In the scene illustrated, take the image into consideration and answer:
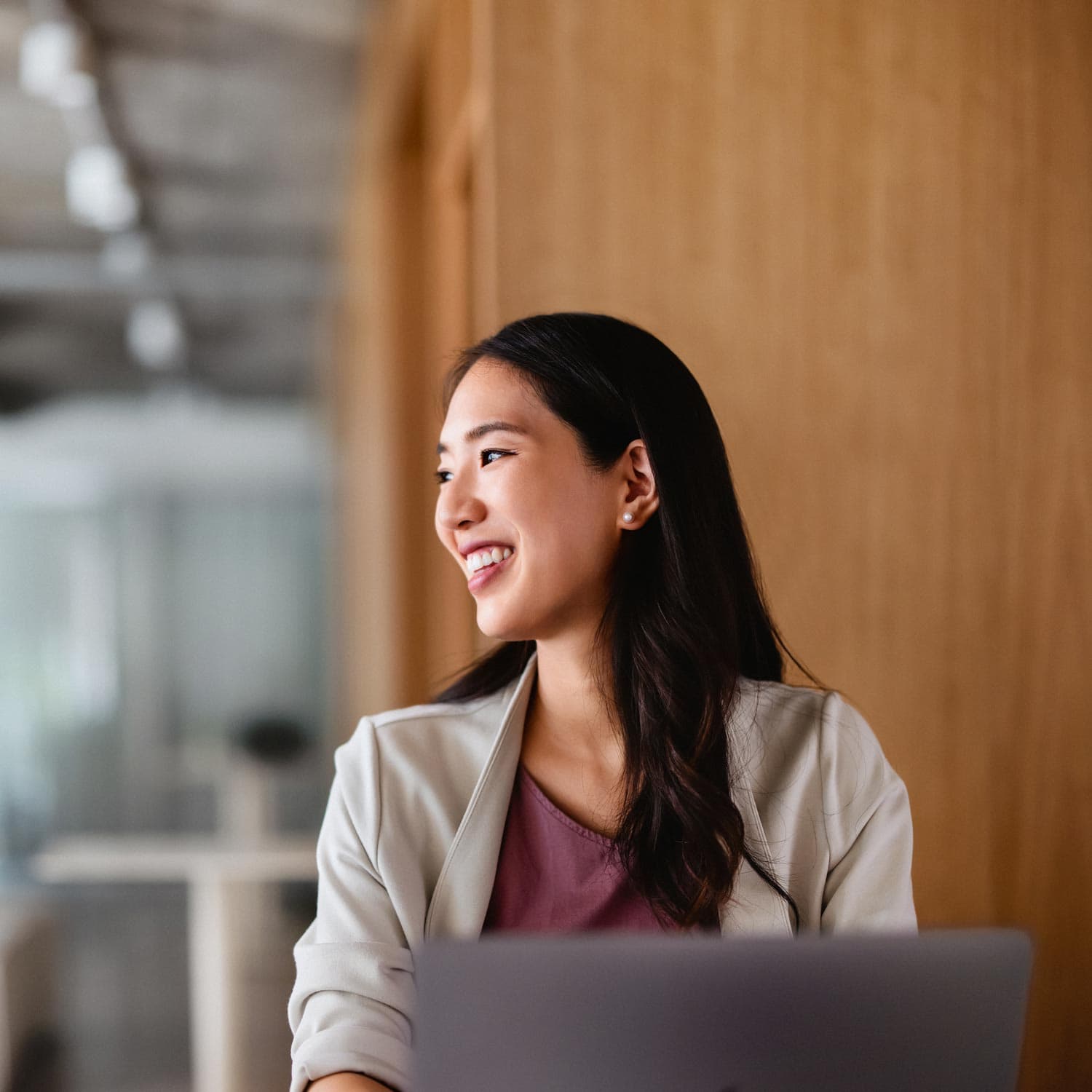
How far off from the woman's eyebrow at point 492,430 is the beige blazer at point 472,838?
0.98 ft

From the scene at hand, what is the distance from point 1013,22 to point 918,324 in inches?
19.6

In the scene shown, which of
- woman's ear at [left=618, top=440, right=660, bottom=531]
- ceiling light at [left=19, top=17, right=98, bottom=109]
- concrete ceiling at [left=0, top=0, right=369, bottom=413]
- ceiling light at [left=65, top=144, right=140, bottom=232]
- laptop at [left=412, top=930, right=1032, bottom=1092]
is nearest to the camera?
laptop at [left=412, top=930, right=1032, bottom=1092]

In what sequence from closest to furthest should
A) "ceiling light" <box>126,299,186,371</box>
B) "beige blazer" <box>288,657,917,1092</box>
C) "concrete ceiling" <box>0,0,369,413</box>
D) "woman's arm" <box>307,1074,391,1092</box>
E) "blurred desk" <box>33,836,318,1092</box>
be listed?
"woman's arm" <box>307,1074,391,1092</box> < "beige blazer" <box>288,657,917,1092</box> < "blurred desk" <box>33,836,318,1092</box> < "concrete ceiling" <box>0,0,369,413</box> < "ceiling light" <box>126,299,186,371</box>

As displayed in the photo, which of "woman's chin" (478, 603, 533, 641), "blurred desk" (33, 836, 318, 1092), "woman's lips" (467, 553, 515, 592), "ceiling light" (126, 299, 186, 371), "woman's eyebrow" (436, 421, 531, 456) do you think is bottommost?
"blurred desk" (33, 836, 318, 1092)

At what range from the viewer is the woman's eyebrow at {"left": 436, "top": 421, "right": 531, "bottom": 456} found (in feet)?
4.23

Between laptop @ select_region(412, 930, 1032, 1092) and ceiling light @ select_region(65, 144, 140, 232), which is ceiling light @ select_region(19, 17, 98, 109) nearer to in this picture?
ceiling light @ select_region(65, 144, 140, 232)

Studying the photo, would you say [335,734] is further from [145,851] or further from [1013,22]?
[1013,22]

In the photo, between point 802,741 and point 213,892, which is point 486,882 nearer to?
point 802,741

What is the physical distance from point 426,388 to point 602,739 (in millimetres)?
2198

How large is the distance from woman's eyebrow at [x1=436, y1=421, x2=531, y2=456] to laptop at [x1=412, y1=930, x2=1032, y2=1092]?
69 cm

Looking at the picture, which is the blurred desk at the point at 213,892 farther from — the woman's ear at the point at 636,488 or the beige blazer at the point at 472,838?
the woman's ear at the point at 636,488

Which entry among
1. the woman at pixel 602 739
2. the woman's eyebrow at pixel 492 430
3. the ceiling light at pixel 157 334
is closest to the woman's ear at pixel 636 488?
the woman at pixel 602 739

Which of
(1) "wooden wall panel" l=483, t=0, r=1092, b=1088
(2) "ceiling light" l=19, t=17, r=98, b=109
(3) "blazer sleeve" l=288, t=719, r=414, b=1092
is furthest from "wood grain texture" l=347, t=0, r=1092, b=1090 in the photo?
(2) "ceiling light" l=19, t=17, r=98, b=109

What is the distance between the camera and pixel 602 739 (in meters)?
1.37
